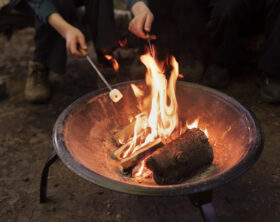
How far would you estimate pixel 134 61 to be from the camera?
328 centimetres

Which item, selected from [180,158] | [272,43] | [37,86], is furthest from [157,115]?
[37,86]

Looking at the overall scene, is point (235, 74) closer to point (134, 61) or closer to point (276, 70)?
point (276, 70)

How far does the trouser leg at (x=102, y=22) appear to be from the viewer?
2.27 meters

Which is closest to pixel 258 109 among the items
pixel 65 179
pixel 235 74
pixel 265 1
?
pixel 235 74

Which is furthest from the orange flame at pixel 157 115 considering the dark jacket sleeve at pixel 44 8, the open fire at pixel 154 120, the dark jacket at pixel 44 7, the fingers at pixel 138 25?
the dark jacket sleeve at pixel 44 8

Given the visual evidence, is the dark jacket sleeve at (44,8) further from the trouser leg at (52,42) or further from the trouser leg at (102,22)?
the trouser leg at (102,22)

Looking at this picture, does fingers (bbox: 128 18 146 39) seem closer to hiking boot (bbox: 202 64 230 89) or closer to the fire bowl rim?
the fire bowl rim

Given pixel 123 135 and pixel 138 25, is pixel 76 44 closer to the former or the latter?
pixel 138 25

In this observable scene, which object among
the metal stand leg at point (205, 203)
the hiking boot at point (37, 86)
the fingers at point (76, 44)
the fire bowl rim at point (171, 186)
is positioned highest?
the fingers at point (76, 44)

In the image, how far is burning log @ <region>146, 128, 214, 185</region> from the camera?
126cm

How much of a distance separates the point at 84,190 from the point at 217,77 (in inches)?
64.3

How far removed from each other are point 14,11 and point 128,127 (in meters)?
1.81

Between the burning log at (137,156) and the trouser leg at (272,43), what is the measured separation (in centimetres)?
142

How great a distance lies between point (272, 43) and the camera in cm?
228
